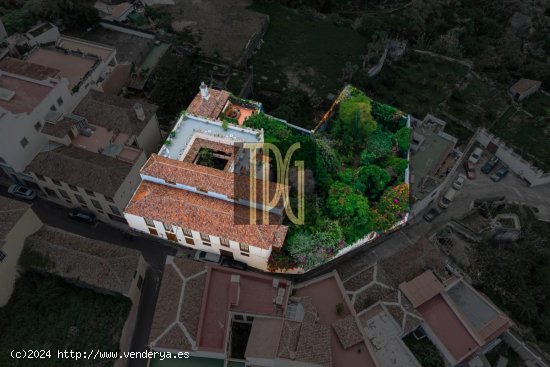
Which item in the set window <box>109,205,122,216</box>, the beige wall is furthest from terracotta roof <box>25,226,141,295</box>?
window <box>109,205,122,216</box>

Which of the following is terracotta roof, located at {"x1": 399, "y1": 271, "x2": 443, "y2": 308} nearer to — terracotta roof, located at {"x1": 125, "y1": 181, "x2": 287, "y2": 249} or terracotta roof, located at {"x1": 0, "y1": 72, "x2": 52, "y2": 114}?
terracotta roof, located at {"x1": 125, "y1": 181, "x2": 287, "y2": 249}

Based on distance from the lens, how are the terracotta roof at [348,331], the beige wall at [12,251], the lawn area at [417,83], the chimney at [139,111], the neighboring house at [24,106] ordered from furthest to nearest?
the lawn area at [417,83] < the chimney at [139,111] < the neighboring house at [24,106] < the beige wall at [12,251] < the terracotta roof at [348,331]

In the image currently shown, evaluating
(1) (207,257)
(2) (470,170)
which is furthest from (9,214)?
(2) (470,170)

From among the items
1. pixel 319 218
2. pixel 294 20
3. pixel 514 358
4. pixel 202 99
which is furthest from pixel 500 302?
pixel 294 20

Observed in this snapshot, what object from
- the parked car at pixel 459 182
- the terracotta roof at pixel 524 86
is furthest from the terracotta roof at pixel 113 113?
the terracotta roof at pixel 524 86

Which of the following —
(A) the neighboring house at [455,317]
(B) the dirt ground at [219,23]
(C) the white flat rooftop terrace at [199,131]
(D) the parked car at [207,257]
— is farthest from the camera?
(B) the dirt ground at [219,23]

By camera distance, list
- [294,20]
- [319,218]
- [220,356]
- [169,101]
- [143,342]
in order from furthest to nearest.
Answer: [294,20] → [169,101] → [319,218] → [143,342] → [220,356]

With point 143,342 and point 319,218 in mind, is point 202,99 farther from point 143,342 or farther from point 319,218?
point 143,342

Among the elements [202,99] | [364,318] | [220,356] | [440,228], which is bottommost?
[220,356]

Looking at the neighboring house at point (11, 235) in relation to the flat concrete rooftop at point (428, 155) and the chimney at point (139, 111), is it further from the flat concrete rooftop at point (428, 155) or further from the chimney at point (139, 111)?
the flat concrete rooftop at point (428, 155)
